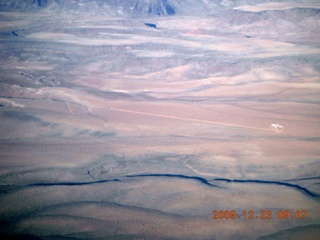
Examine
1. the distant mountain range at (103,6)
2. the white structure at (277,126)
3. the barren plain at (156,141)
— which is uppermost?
the distant mountain range at (103,6)

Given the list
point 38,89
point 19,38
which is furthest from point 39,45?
point 38,89

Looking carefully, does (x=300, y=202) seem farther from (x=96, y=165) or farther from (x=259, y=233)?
(x=96, y=165)
